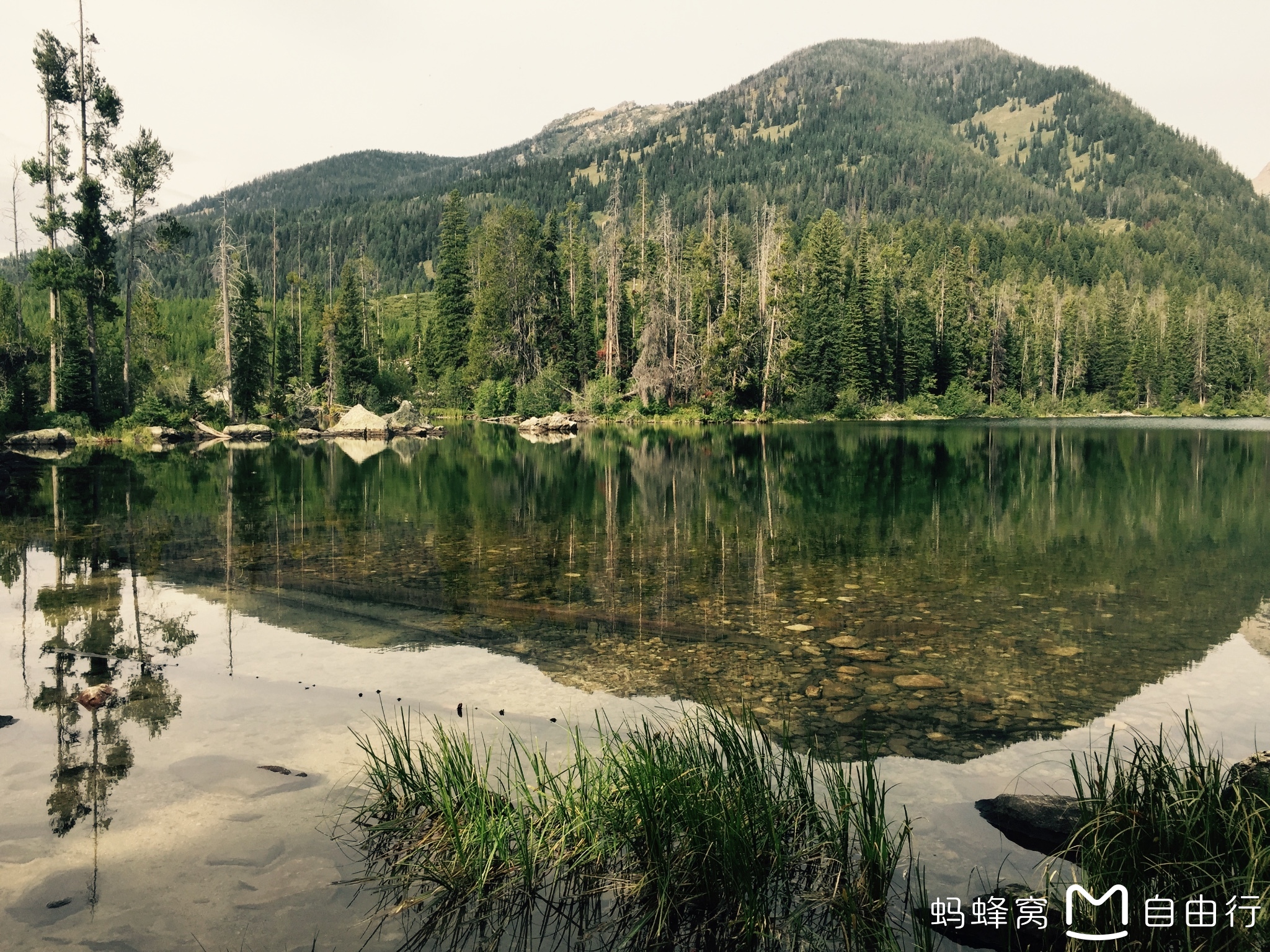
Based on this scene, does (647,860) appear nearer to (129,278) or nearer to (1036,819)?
(1036,819)

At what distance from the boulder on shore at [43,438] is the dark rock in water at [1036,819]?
4822 cm

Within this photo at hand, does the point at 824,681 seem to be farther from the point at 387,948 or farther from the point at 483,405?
the point at 483,405

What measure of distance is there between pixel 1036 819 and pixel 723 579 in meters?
7.81

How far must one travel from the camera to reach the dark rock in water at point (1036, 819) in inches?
198

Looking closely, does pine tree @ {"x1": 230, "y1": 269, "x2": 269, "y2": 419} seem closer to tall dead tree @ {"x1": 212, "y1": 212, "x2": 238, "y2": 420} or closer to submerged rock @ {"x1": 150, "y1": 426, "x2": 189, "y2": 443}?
tall dead tree @ {"x1": 212, "y1": 212, "x2": 238, "y2": 420}

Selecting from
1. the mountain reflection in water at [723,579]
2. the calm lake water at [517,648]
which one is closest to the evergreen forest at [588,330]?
the mountain reflection in water at [723,579]

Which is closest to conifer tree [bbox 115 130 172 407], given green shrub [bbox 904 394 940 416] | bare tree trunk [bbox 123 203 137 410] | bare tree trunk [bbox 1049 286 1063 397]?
bare tree trunk [bbox 123 203 137 410]

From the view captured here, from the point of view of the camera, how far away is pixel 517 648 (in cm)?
934

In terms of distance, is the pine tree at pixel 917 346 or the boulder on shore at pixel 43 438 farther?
the pine tree at pixel 917 346

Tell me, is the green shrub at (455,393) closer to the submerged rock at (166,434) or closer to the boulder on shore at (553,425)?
the boulder on shore at (553,425)

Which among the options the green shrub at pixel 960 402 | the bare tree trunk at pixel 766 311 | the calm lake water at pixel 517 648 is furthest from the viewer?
the green shrub at pixel 960 402

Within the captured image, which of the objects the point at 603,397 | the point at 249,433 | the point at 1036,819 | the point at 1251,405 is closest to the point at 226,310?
the point at 249,433

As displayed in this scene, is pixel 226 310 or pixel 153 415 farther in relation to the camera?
pixel 226 310

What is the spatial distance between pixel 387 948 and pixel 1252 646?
1019 cm
